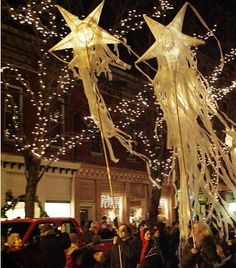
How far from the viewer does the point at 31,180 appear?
15.6 metres

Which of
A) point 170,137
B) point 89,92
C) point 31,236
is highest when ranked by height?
point 89,92

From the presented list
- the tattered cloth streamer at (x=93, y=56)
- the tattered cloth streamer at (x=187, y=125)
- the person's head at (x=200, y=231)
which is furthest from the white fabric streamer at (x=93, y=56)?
the person's head at (x=200, y=231)

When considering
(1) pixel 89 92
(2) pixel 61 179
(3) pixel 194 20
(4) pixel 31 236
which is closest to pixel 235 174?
(1) pixel 89 92

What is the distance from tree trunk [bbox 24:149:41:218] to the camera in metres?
15.4

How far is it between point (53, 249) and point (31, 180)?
22.7 ft

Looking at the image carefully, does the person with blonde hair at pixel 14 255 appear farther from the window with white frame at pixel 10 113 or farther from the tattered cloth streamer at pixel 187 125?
the window with white frame at pixel 10 113

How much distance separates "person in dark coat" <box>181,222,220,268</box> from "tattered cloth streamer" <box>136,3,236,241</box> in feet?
0.47

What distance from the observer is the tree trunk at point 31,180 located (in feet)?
50.7

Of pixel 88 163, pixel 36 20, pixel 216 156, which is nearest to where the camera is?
pixel 216 156

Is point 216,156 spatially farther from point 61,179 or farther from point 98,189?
point 98,189

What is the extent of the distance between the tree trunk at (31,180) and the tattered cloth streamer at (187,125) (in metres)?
8.75

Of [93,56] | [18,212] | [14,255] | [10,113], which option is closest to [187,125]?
[93,56]

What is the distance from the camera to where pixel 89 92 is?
7.36 meters

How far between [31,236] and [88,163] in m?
11.5
